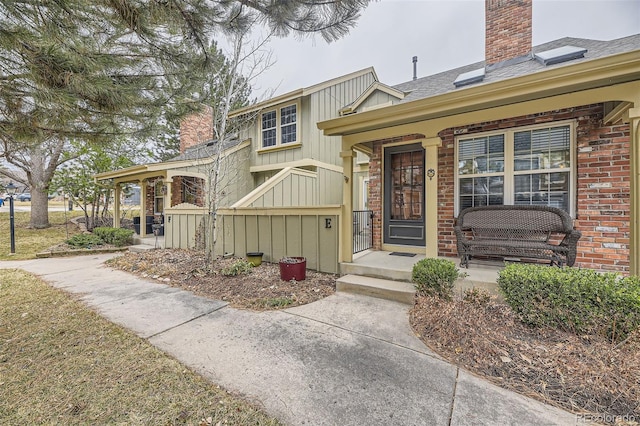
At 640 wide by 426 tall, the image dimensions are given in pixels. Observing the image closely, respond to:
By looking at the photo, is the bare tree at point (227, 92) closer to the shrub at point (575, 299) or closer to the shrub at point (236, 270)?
the shrub at point (236, 270)

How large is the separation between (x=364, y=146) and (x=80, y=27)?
4931 mm

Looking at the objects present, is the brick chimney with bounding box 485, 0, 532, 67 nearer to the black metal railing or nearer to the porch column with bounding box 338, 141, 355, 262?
the porch column with bounding box 338, 141, 355, 262

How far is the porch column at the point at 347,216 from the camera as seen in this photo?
523cm

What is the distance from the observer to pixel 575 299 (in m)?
2.81

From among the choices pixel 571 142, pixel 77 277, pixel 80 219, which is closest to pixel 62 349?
pixel 77 277

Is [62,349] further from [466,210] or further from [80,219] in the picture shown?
[80,219]

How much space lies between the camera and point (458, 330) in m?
2.93

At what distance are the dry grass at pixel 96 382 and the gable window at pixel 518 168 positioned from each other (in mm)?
5167

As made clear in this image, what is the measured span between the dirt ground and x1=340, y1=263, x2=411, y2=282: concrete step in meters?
0.72

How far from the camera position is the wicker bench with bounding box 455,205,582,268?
13.4 ft

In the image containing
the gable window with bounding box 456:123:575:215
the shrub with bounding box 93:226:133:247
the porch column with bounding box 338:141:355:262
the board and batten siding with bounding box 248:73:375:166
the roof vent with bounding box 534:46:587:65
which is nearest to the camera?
the gable window with bounding box 456:123:575:215

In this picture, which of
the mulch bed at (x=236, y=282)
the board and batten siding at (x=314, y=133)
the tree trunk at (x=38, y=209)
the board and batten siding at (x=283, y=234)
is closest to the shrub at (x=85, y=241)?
the mulch bed at (x=236, y=282)

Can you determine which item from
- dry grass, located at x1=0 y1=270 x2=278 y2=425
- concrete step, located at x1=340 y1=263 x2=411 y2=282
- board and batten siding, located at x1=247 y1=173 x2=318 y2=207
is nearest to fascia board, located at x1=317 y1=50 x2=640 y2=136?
concrete step, located at x1=340 y1=263 x2=411 y2=282

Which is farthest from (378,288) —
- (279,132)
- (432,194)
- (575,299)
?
(279,132)
